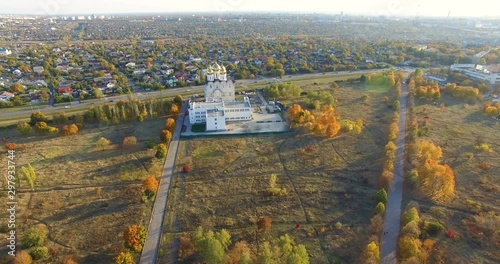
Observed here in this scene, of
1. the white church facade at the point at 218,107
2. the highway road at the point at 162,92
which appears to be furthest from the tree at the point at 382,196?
the highway road at the point at 162,92

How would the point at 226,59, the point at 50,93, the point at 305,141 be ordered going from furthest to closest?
the point at 226,59 → the point at 50,93 → the point at 305,141

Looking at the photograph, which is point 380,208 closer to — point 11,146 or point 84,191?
point 84,191

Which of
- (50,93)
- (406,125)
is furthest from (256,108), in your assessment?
(50,93)

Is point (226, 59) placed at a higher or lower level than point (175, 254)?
higher

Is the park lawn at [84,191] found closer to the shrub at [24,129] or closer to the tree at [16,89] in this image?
the shrub at [24,129]

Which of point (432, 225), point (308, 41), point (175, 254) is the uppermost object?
point (308, 41)

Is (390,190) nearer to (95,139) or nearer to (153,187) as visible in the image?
(153,187)

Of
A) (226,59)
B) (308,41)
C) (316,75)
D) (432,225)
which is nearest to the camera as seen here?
(432,225)
